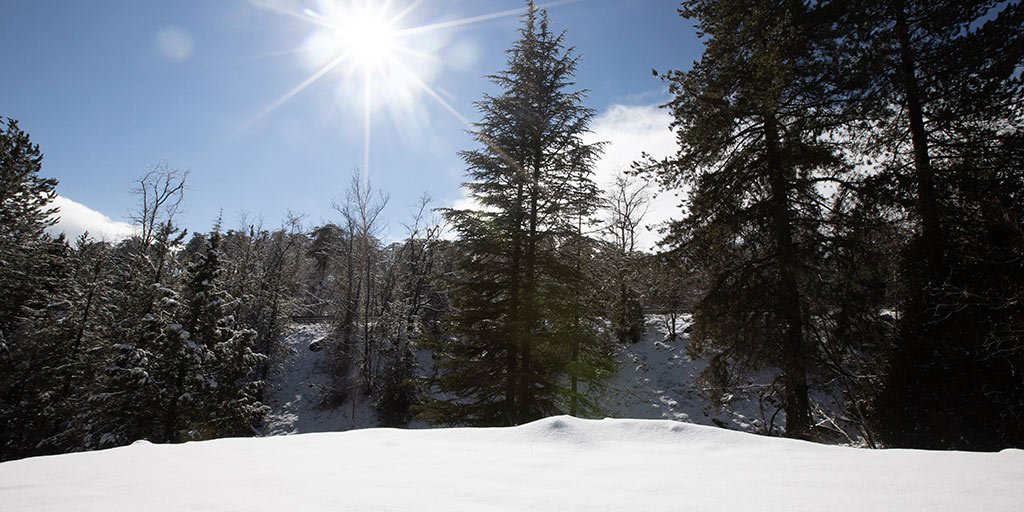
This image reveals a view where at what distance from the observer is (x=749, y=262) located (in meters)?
9.14

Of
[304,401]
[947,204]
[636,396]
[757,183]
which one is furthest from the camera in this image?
[304,401]

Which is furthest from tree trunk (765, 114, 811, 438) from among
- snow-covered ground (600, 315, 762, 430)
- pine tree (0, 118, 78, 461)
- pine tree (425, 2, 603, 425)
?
pine tree (0, 118, 78, 461)

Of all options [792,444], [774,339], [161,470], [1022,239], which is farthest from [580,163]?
[161,470]

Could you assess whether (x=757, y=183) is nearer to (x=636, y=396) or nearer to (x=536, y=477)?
(x=536, y=477)

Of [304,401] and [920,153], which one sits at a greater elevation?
[920,153]

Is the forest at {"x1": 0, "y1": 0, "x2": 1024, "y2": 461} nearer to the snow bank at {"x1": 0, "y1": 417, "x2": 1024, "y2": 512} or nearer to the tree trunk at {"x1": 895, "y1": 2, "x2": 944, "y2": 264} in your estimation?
the tree trunk at {"x1": 895, "y1": 2, "x2": 944, "y2": 264}

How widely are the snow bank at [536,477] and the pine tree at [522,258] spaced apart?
8.05 m

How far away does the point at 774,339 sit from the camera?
8.71 metres

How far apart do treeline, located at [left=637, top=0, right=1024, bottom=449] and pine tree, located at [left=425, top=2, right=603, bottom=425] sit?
10.7 feet

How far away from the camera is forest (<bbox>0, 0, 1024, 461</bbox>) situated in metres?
6.64

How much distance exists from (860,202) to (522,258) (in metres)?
7.91

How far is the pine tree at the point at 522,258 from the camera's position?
11.5 meters

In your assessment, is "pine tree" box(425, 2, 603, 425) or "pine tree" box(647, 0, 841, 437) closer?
"pine tree" box(647, 0, 841, 437)

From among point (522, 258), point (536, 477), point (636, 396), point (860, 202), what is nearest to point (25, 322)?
point (522, 258)
